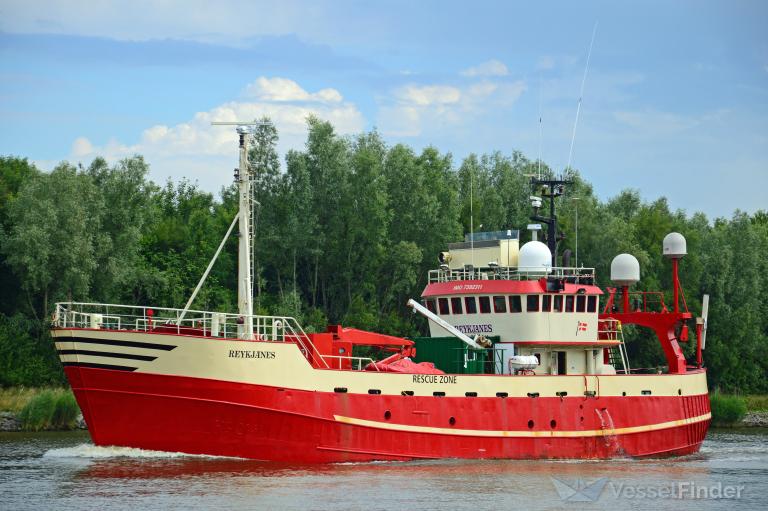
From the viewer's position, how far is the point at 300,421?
3506cm

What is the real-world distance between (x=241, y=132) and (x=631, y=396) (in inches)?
641

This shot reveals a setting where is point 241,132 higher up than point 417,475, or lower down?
higher up

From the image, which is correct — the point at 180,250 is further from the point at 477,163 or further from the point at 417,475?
the point at 417,475

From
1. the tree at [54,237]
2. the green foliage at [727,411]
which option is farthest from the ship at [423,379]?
the tree at [54,237]

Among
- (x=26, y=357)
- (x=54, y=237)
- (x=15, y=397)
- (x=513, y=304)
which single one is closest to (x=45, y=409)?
(x=15, y=397)

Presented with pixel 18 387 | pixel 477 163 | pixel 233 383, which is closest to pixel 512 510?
pixel 233 383

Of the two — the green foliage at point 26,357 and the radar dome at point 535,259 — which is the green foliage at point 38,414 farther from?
the radar dome at point 535,259

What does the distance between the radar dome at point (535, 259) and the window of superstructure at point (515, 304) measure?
3.96 feet

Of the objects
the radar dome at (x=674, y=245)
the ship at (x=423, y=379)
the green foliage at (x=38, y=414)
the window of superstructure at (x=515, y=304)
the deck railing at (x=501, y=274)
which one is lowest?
the green foliage at (x=38, y=414)

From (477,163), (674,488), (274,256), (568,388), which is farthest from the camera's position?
(477,163)

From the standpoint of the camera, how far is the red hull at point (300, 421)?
34.3 m

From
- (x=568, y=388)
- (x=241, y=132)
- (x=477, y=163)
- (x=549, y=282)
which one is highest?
(x=477, y=163)

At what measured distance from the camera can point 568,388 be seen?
40.0 meters

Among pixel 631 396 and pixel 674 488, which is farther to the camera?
pixel 631 396
